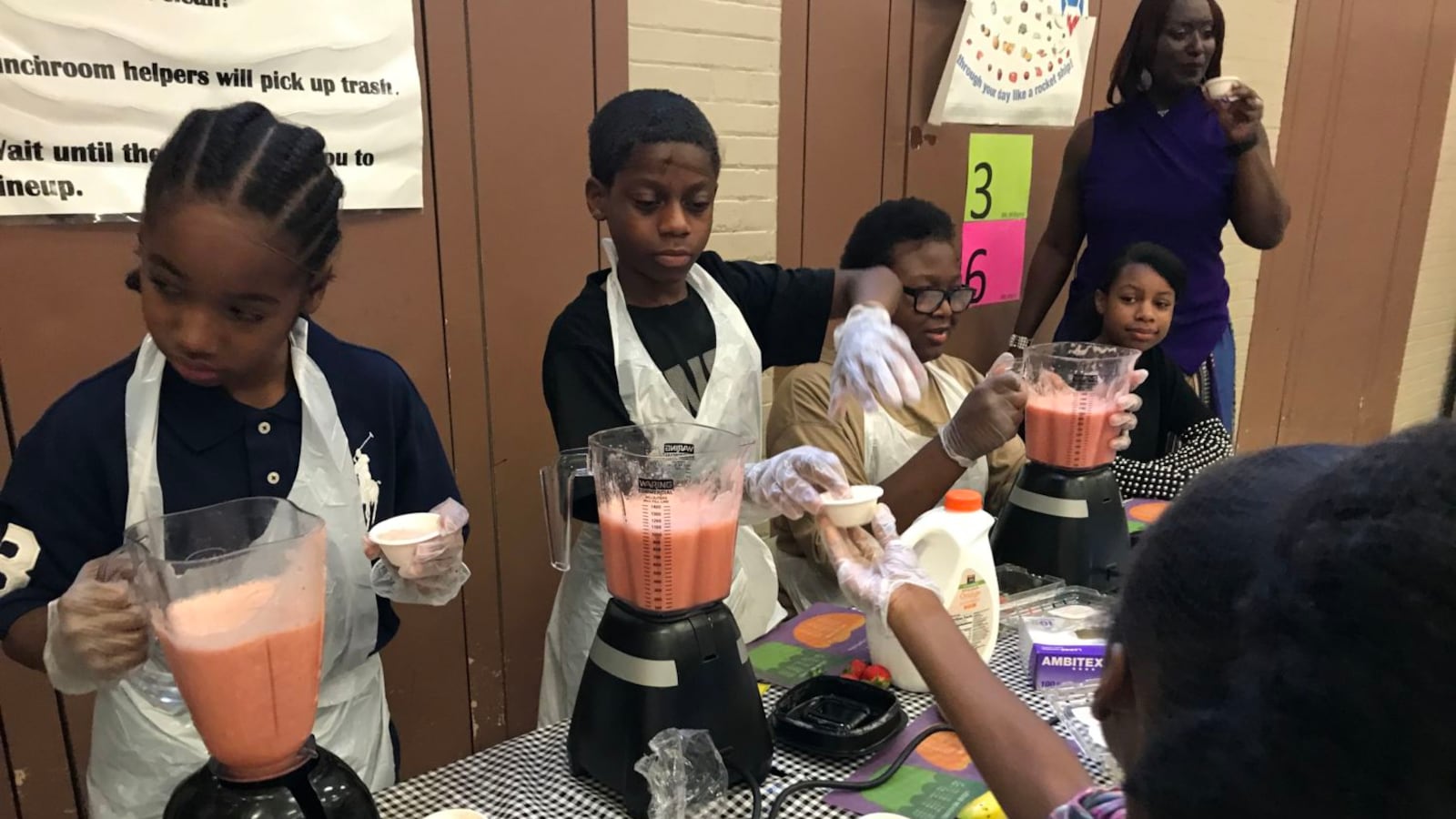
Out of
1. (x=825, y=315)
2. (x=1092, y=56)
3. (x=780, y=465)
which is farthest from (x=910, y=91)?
(x=780, y=465)

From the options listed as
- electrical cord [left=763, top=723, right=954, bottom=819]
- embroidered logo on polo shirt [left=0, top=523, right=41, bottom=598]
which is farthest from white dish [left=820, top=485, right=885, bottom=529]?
embroidered logo on polo shirt [left=0, top=523, right=41, bottom=598]

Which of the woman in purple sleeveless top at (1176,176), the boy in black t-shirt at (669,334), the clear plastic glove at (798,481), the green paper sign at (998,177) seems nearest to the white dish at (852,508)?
the clear plastic glove at (798,481)

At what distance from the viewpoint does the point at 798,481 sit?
1228 millimetres

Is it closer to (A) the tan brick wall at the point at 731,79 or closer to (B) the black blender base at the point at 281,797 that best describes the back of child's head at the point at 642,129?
(A) the tan brick wall at the point at 731,79

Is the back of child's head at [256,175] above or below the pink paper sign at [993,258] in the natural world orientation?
above

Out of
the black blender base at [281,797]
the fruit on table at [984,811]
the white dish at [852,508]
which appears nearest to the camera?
the black blender base at [281,797]

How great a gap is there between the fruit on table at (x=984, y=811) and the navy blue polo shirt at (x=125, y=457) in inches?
30.8

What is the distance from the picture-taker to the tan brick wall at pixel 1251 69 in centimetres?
356

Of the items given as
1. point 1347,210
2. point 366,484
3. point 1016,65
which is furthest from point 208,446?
point 1347,210

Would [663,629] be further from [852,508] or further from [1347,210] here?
[1347,210]

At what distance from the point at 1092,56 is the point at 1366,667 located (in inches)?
124

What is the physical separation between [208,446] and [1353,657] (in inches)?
45.3

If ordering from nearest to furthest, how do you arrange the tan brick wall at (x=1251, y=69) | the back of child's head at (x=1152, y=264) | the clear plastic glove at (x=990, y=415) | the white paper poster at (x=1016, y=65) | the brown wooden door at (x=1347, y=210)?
the clear plastic glove at (x=990, y=415) < the back of child's head at (x=1152, y=264) < the white paper poster at (x=1016, y=65) < the tan brick wall at (x=1251, y=69) < the brown wooden door at (x=1347, y=210)

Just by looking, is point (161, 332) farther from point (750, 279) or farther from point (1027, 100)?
point (1027, 100)
